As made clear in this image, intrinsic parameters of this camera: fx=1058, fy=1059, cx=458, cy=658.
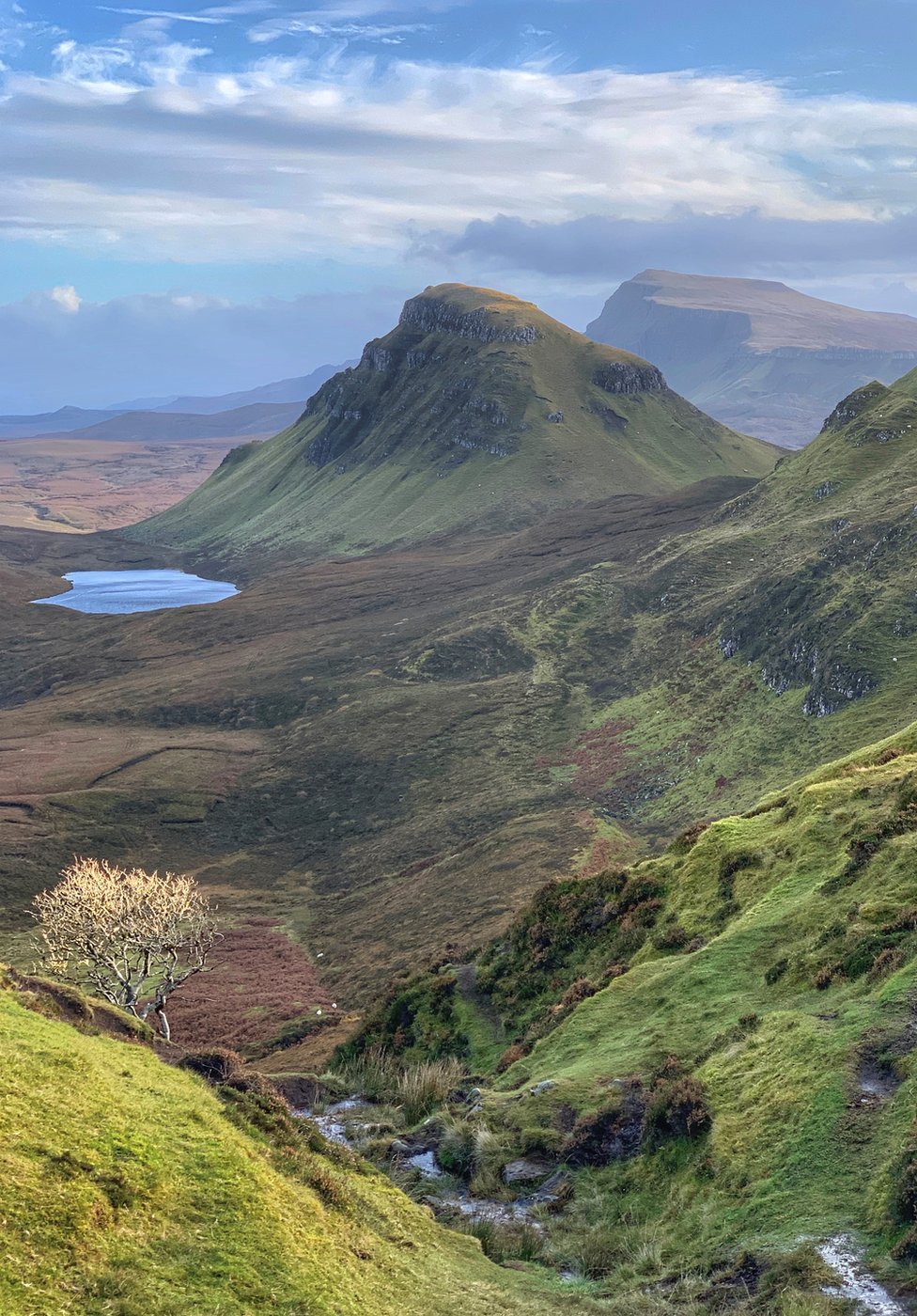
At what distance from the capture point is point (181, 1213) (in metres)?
20.1

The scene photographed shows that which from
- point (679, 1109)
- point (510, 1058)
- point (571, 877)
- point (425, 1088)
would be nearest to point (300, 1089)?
point (425, 1088)

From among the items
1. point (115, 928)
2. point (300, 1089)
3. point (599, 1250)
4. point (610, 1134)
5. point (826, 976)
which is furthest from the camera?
point (115, 928)

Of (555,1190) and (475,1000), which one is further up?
(555,1190)

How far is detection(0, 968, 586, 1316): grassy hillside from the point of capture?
17906 millimetres

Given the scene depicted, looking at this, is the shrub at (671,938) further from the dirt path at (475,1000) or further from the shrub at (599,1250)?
the shrub at (599,1250)

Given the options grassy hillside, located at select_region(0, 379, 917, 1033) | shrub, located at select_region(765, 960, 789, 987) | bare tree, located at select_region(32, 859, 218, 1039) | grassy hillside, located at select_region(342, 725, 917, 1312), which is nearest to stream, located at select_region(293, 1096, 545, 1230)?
grassy hillside, located at select_region(342, 725, 917, 1312)

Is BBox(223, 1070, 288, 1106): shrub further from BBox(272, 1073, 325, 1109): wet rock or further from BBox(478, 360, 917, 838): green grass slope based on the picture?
BBox(478, 360, 917, 838): green grass slope

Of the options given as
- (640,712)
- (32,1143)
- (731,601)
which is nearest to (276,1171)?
(32,1143)

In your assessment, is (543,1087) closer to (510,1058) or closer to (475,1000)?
(510,1058)

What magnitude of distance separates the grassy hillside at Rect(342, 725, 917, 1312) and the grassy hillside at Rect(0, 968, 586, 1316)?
4666mm

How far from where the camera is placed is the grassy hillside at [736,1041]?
943 inches

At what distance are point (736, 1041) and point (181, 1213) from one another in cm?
1676

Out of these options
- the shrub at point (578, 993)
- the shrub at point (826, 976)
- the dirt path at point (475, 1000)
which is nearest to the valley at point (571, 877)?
the shrub at point (826, 976)

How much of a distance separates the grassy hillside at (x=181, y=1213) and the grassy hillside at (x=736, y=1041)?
4.67 m
